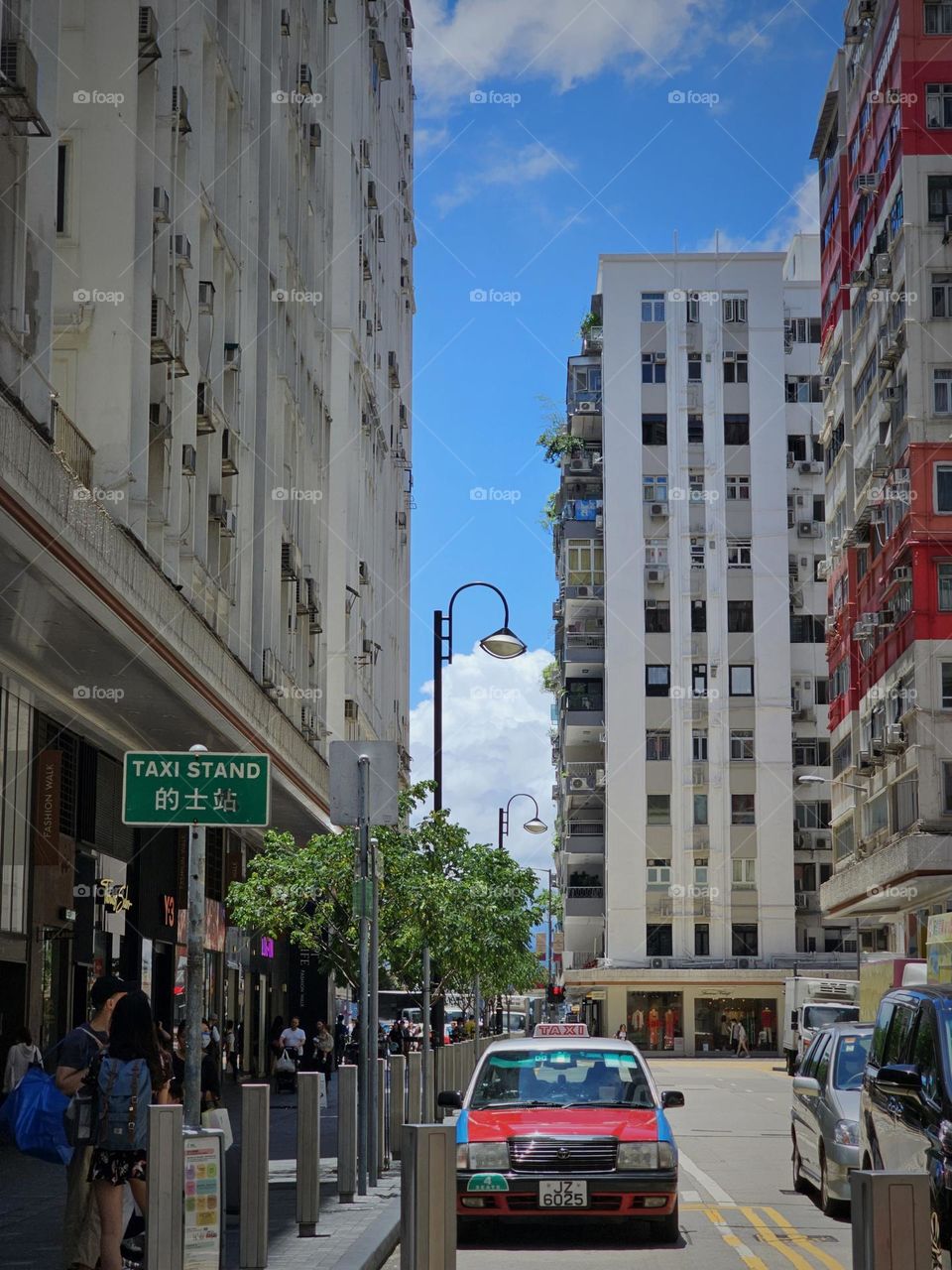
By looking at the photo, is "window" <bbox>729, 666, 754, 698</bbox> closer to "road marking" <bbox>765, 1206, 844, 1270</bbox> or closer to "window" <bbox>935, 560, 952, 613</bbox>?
"window" <bbox>935, 560, 952, 613</bbox>

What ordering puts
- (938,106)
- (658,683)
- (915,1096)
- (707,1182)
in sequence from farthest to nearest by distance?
(658,683)
(938,106)
(707,1182)
(915,1096)

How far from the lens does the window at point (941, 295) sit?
51875 mm

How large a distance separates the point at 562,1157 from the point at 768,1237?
1.95 meters

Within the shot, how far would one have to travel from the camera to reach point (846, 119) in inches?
2452

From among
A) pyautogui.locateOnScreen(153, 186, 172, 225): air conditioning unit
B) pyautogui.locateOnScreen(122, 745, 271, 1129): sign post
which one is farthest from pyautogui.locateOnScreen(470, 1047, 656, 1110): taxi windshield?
pyautogui.locateOnScreen(153, 186, 172, 225): air conditioning unit

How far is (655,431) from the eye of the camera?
3332 inches

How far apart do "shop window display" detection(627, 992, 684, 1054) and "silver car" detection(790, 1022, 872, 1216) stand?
61.1 meters

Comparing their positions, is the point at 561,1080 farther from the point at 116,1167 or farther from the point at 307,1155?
the point at 116,1167

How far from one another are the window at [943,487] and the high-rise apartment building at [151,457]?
17.2 m

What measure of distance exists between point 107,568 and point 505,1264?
9110mm

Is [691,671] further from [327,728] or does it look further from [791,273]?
[327,728]

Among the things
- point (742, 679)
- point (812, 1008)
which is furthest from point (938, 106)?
point (742, 679)

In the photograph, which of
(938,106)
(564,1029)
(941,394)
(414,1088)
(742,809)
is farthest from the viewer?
(742,809)

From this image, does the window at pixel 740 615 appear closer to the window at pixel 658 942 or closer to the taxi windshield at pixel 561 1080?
the window at pixel 658 942
